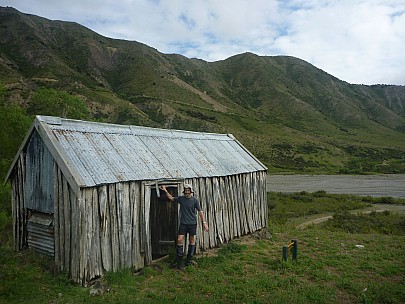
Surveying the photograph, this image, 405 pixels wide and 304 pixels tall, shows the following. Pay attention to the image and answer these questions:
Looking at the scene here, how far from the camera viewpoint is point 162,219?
10.7 m

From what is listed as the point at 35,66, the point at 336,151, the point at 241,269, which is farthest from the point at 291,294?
the point at 35,66

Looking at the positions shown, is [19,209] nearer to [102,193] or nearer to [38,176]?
[38,176]

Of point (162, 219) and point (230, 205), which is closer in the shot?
point (162, 219)

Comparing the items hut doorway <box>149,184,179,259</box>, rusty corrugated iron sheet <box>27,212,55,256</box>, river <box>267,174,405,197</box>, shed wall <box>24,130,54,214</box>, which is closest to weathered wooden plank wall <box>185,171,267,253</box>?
hut doorway <box>149,184,179,259</box>

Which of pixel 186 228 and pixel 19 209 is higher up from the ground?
pixel 19 209

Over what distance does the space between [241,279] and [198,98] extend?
90.7 meters

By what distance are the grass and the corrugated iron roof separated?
2417 millimetres

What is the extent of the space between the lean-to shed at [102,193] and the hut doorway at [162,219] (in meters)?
0.03

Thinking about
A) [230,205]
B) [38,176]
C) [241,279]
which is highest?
[38,176]

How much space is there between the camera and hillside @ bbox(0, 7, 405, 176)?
5533 centimetres

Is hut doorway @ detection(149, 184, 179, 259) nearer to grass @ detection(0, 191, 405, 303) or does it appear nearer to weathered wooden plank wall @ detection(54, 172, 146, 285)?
grass @ detection(0, 191, 405, 303)

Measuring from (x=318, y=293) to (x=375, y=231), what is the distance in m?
12.7

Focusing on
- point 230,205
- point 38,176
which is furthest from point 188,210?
point 38,176

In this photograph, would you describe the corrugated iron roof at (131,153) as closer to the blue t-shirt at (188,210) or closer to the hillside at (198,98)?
the blue t-shirt at (188,210)
